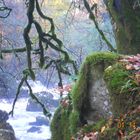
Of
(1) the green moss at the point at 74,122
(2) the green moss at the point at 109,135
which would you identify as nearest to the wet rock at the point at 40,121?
(1) the green moss at the point at 74,122

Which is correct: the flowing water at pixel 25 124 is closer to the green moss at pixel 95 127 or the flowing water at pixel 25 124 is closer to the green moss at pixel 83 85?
the green moss at pixel 83 85

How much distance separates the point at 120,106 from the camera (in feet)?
9.57

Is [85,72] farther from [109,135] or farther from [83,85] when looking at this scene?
[109,135]

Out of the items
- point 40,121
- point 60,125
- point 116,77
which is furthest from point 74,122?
point 40,121

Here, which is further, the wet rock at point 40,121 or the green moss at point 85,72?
the wet rock at point 40,121

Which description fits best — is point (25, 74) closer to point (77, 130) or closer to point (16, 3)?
point (77, 130)

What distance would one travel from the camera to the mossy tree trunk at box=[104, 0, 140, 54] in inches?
193

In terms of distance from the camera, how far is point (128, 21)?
16.2ft

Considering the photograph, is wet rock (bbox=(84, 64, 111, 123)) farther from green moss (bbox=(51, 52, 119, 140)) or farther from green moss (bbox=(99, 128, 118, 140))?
green moss (bbox=(99, 128, 118, 140))

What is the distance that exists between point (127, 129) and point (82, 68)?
1.19m

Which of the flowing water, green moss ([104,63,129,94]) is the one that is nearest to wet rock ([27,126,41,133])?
the flowing water

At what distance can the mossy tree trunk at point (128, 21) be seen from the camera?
4914 millimetres

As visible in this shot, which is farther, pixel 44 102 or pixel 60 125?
pixel 44 102

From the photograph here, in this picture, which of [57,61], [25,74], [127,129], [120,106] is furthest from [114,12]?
[127,129]
